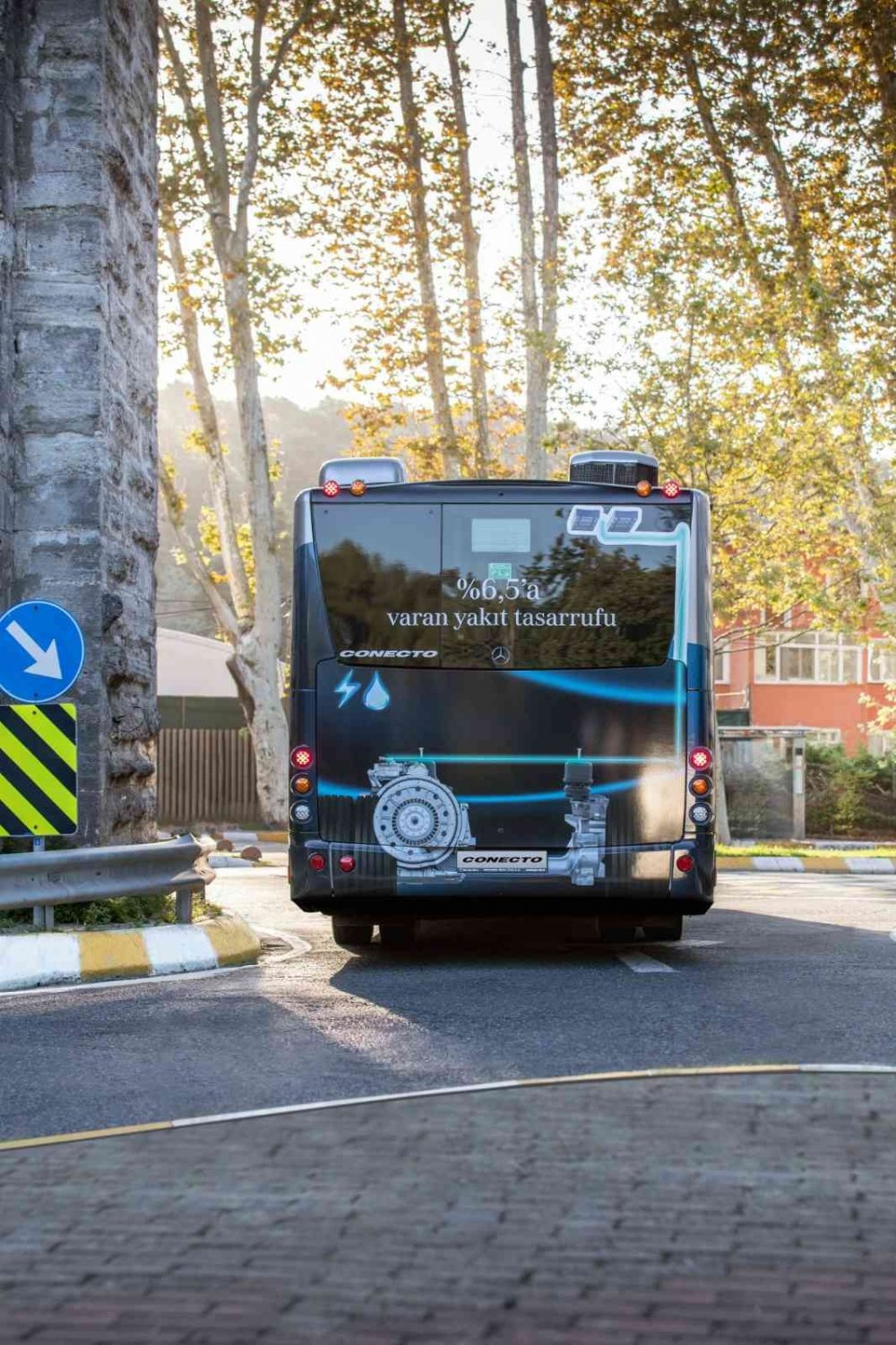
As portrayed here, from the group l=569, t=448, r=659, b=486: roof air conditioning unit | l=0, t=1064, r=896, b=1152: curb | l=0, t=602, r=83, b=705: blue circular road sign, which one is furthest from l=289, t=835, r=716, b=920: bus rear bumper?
l=0, t=1064, r=896, b=1152: curb

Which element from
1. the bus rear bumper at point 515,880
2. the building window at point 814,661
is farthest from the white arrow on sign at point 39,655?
the building window at point 814,661

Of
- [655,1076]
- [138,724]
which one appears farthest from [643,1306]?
[138,724]

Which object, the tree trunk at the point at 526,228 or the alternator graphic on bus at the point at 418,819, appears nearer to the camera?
the alternator graphic on bus at the point at 418,819

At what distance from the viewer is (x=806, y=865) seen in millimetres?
23438

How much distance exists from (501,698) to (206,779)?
985 inches

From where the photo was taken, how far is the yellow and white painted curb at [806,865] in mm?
23141

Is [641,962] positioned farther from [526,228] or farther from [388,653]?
[526,228]

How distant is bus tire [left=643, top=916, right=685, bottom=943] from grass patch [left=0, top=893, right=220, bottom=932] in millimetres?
2806

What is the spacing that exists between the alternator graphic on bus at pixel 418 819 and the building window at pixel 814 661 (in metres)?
42.0

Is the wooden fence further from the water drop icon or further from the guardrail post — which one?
the water drop icon

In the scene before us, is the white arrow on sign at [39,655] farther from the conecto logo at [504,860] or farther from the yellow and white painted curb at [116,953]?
the conecto logo at [504,860]

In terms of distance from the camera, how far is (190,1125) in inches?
215

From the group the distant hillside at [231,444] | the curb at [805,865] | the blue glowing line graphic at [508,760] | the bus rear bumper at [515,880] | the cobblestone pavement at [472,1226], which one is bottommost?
the curb at [805,865]

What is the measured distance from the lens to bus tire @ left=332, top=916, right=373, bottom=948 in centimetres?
1134
